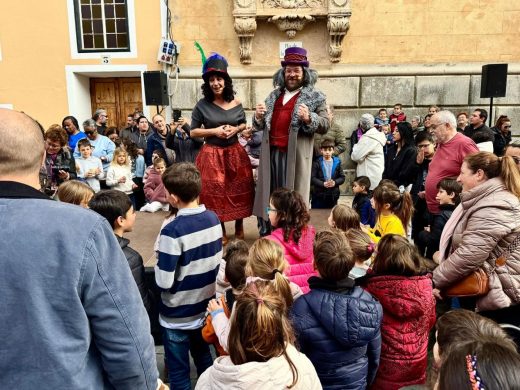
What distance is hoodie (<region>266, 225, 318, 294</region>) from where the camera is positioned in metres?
2.55

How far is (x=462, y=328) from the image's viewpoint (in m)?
1.49

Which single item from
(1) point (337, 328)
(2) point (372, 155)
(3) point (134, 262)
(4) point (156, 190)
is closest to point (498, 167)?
(1) point (337, 328)

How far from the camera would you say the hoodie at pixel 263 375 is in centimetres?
151

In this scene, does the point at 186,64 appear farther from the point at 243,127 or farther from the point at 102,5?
the point at 243,127

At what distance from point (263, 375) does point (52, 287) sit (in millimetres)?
780

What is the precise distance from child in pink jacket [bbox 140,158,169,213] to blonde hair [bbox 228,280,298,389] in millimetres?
3716

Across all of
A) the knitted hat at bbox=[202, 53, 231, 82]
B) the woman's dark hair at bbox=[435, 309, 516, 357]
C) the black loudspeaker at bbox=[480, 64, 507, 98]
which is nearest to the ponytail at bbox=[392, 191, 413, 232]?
the knitted hat at bbox=[202, 53, 231, 82]

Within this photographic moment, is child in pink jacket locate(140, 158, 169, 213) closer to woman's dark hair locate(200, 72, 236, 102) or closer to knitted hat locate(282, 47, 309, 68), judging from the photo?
woman's dark hair locate(200, 72, 236, 102)

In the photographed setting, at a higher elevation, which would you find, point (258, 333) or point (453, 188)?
point (453, 188)

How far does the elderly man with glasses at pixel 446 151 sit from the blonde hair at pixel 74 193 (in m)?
2.85

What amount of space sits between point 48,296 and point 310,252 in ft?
5.89

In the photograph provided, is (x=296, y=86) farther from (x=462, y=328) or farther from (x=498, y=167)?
(x=462, y=328)

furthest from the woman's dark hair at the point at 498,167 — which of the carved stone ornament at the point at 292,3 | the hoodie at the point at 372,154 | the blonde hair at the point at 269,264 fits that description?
the carved stone ornament at the point at 292,3

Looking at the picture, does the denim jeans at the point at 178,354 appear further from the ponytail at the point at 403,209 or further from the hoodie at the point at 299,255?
the ponytail at the point at 403,209
